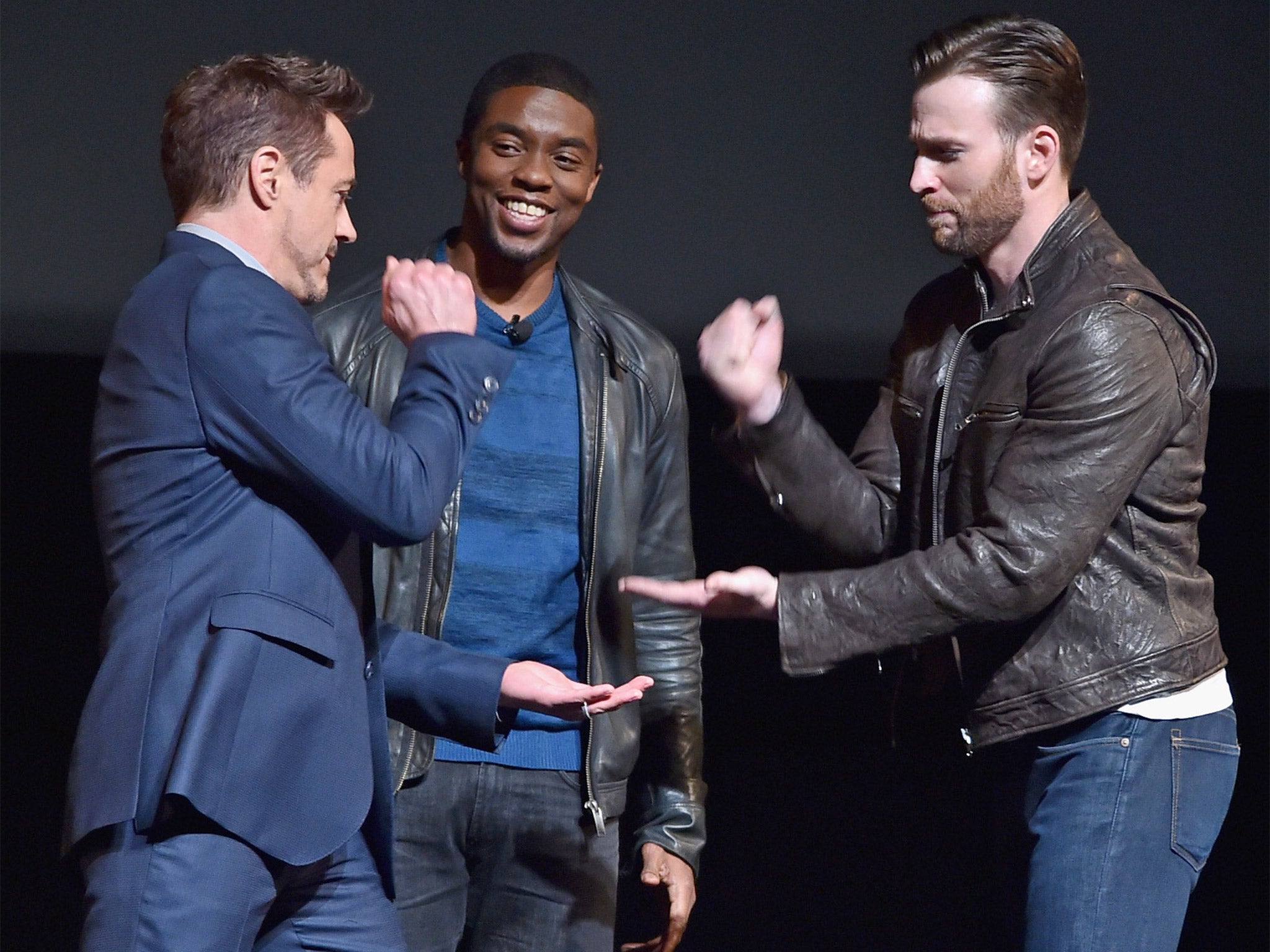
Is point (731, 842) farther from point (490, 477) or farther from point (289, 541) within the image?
point (289, 541)

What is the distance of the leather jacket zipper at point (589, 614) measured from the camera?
196cm

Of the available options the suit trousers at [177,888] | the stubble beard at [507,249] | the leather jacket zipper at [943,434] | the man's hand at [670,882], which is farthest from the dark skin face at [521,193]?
the suit trousers at [177,888]

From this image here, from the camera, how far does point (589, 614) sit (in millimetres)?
1988

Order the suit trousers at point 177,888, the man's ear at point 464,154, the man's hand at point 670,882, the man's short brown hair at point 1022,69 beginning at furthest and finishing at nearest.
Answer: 1. the man's ear at point 464,154
2. the man's hand at point 670,882
3. the man's short brown hair at point 1022,69
4. the suit trousers at point 177,888

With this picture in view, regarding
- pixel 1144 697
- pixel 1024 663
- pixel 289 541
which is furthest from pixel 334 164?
pixel 1144 697

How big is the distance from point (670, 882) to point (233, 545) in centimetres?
90

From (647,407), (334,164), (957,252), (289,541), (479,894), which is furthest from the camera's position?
(647,407)

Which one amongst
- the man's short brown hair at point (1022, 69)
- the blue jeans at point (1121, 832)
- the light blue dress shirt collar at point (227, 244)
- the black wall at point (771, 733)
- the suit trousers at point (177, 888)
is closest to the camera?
the suit trousers at point (177, 888)

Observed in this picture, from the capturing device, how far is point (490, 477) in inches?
78.2

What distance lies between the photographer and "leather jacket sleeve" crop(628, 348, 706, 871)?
2123 millimetres

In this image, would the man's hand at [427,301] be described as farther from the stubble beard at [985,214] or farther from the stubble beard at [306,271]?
the stubble beard at [985,214]

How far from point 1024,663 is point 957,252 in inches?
19.4

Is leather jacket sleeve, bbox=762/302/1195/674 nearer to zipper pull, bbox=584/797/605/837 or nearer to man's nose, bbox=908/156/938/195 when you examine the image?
man's nose, bbox=908/156/938/195

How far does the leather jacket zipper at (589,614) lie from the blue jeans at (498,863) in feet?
0.06
